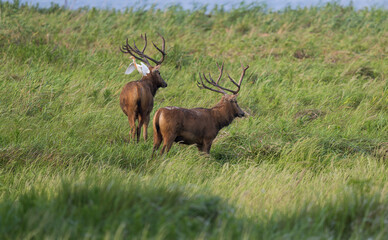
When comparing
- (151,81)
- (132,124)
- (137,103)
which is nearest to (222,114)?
(137,103)

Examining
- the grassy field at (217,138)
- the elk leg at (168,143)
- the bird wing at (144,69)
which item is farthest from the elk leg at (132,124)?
the elk leg at (168,143)

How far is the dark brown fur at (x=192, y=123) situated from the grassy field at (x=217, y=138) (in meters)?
0.22

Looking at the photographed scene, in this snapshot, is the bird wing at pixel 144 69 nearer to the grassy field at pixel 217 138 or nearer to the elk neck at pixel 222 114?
the grassy field at pixel 217 138

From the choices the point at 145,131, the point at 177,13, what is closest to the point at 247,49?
the point at 177,13

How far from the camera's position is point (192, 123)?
7180mm

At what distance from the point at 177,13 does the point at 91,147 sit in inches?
451

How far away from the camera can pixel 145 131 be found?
27.1 feet

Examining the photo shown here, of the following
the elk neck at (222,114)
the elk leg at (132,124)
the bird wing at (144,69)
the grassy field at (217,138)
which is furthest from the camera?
the bird wing at (144,69)

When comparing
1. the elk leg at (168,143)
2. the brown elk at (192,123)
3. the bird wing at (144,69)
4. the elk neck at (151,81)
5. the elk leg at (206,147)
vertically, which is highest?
the bird wing at (144,69)

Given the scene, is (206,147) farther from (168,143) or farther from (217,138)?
(217,138)

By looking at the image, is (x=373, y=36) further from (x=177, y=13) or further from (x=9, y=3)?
(x=9, y=3)

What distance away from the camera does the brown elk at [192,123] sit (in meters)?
6.96

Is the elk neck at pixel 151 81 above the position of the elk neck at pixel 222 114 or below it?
above

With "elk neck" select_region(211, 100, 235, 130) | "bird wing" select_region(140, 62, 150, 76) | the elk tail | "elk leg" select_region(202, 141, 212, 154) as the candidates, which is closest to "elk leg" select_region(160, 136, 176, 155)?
the elk tail
